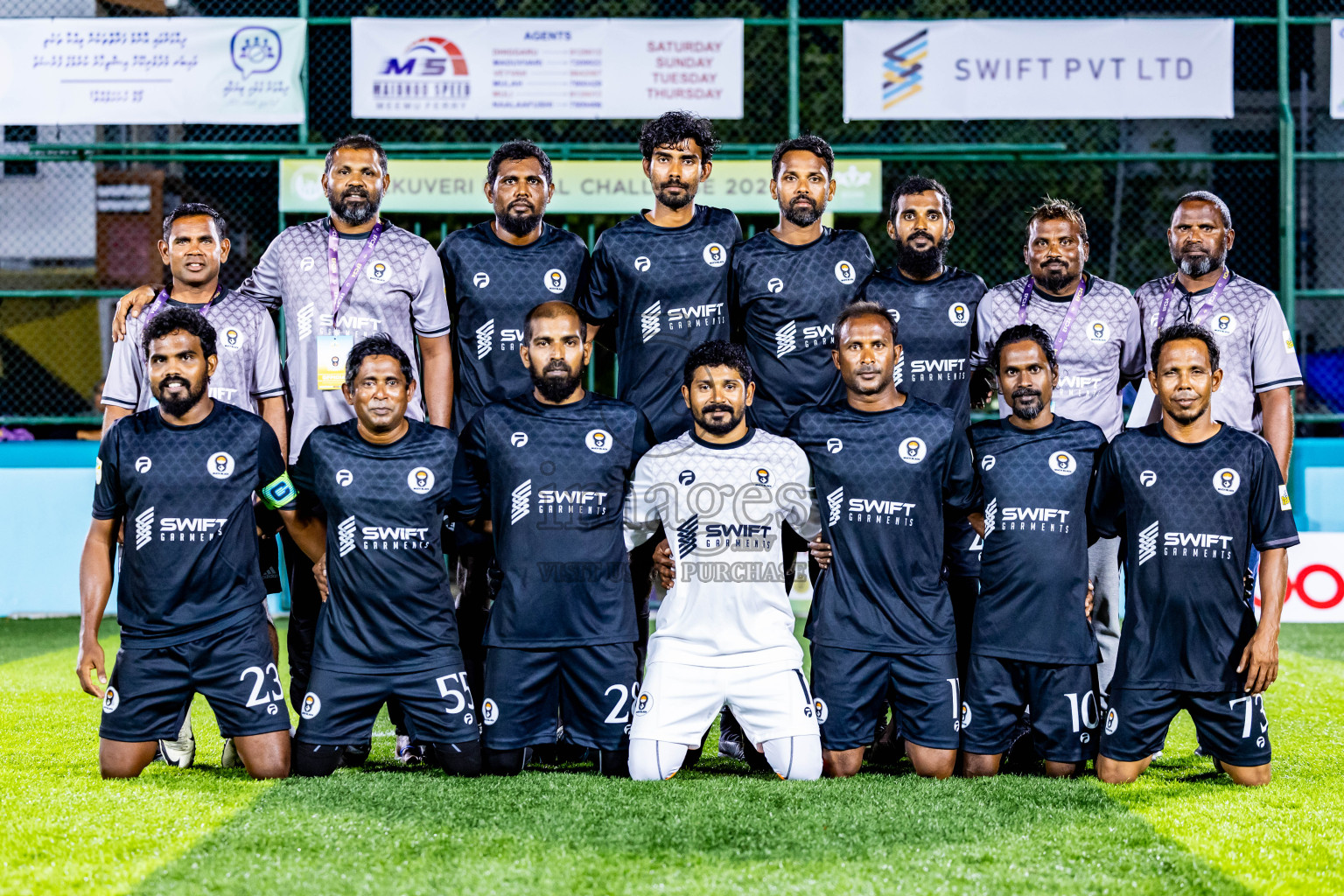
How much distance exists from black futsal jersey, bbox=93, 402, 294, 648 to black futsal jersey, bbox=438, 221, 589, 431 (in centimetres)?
95

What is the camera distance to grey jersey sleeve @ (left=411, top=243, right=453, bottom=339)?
5297 millimetres

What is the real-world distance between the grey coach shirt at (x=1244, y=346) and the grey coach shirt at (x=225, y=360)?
11.5ft

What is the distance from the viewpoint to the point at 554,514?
4.78 metres

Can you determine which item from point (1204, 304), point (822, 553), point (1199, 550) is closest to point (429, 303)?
point (822, 553)

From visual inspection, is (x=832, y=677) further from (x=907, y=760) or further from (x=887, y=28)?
(x=887, y=28)

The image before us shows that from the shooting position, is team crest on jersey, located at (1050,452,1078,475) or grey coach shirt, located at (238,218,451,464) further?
grey coach shirt, located at (238,218,451,464)

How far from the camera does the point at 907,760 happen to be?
520 cm

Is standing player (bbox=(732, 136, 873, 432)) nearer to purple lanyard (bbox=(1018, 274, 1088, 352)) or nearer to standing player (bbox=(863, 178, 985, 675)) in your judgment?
A: standing player (bbox=(863, 178, 985, 675))

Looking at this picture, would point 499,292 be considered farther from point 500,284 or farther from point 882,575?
point 882,575

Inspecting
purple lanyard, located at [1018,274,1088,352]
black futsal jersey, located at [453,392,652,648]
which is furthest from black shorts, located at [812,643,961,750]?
purple lanyard, located at [1018,274,1088,352]

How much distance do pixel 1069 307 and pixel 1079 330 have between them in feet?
0.33

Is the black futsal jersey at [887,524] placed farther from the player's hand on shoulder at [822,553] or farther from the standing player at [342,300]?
the standing player at [342,300]

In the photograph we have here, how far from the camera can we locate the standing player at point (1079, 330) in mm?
5316

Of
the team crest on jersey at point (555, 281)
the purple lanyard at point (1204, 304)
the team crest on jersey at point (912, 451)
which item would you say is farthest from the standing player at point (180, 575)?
the purple lanyard at point (1204, 304)
